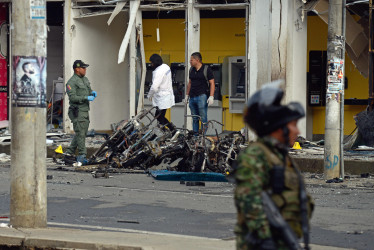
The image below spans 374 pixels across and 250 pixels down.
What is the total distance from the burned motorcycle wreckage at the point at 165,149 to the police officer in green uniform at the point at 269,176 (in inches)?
377

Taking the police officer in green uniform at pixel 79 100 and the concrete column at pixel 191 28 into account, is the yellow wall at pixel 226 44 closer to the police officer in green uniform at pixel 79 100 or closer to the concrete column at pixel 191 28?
the concrete column at pixel 191 28

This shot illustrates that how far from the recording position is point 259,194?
4.62 meters

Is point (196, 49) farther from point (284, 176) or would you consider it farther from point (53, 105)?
point (284, 176)

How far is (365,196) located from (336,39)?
2.61 m

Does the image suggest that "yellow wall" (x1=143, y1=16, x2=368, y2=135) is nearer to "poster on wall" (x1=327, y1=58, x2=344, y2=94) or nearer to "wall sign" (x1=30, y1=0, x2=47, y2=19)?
"poster on wall" (x1=327, y1=58, x2=344, y2=94)

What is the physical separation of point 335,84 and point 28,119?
→ 6410mm

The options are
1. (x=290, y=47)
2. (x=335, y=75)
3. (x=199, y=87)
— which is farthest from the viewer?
(x=290, y=47)

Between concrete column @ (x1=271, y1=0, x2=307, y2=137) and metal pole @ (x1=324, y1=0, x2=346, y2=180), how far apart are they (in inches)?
203

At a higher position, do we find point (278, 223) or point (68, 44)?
point (68, 44)

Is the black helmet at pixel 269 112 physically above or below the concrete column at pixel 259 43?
below

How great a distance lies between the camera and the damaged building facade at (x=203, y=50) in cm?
1970

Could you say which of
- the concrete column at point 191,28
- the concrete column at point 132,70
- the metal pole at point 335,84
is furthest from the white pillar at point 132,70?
the metal pole at point 335,84

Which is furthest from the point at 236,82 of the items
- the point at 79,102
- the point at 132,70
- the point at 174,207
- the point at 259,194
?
the point at 259,194

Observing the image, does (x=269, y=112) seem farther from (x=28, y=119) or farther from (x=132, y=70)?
(x=132, y=70)
